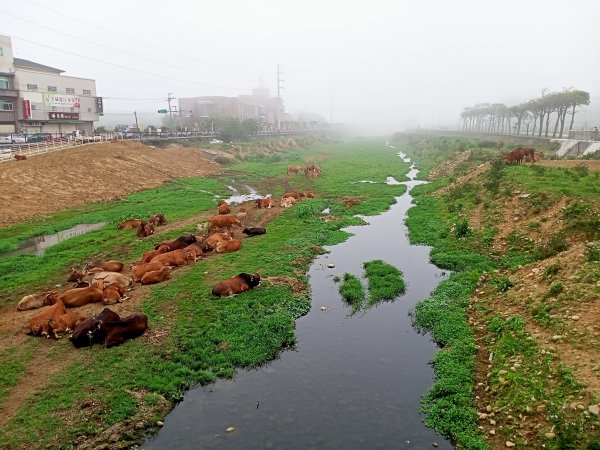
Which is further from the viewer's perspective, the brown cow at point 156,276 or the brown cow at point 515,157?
the brown cow at point 515,157

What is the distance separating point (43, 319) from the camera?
1245 centimetres

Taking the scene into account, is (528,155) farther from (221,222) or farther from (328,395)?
(328,395)

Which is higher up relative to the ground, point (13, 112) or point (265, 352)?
point (13, 112)

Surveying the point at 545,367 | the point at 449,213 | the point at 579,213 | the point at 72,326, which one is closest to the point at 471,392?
the point at 545,367

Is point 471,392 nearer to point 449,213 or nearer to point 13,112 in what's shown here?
point 449,213

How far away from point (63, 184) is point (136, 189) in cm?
560

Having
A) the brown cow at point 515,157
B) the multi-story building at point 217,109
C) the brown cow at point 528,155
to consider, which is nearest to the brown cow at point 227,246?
the brown cow at point 515,157

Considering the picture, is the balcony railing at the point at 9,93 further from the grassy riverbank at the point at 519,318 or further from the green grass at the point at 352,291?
the green grass at the point at 352,291

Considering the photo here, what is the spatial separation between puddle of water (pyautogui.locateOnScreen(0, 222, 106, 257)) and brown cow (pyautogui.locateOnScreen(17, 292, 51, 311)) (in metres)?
6.91

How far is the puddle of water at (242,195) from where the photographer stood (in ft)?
115

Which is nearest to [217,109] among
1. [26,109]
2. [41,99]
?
[41,99]

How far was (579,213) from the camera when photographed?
18016 millimetres

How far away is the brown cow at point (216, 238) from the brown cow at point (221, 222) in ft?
5.86

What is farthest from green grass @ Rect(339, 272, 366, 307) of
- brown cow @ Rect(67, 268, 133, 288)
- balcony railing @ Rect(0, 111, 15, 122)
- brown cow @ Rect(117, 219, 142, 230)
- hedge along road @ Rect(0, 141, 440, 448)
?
balcony railing @ Rect(0, 111, 15, 122)
